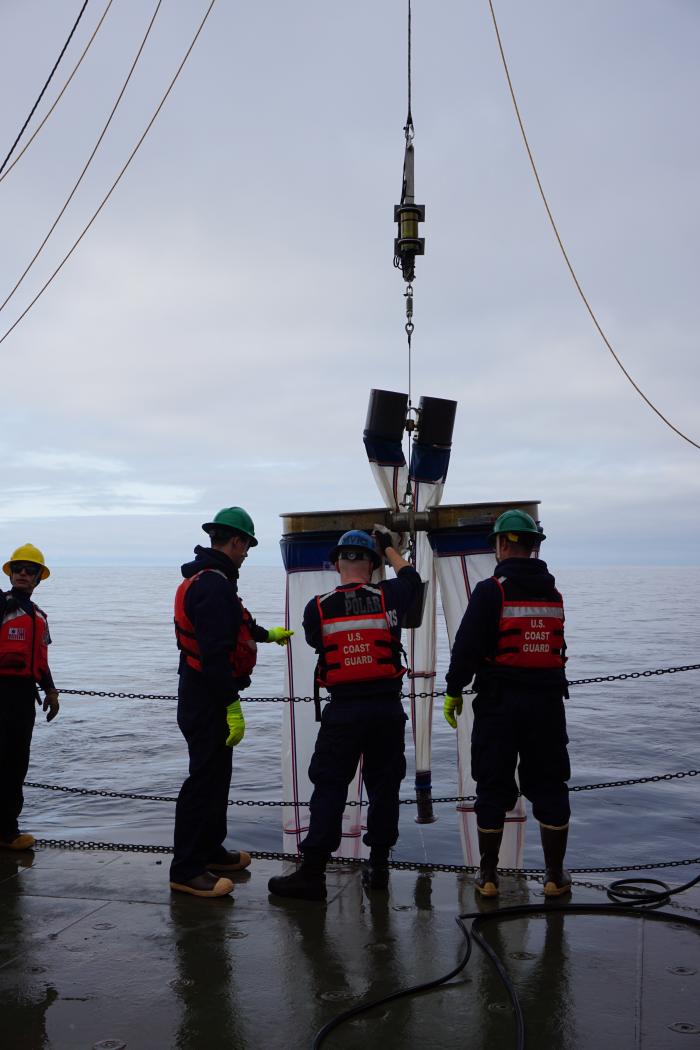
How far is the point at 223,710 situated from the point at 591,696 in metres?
16.0

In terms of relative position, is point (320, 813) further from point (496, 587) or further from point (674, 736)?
point (674, 736)

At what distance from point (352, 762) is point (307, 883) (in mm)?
663

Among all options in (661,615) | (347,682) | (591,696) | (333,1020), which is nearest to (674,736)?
(591,696)

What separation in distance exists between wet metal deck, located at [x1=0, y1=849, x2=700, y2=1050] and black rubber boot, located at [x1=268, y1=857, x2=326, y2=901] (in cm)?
8

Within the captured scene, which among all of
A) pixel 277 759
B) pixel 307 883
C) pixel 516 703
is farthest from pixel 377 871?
pixel 277 759

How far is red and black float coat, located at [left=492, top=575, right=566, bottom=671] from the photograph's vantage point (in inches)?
181

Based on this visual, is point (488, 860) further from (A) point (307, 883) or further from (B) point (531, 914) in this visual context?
(A) point (307, 883)

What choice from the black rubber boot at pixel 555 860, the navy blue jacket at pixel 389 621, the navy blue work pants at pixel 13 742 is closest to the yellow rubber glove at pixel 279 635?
the navy blue jacket at pixel 389 621

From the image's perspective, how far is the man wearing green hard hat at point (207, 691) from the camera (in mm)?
4523

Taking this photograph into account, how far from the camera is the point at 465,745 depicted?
594 cm

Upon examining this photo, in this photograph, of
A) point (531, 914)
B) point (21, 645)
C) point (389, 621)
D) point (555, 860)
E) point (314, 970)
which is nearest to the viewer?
point (314, 970)

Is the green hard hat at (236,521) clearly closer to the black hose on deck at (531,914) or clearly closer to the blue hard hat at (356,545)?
the blue hard hat at (356,545)

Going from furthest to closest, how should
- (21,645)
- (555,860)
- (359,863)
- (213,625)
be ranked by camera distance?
(21,645), (359,863), (555,860), (213,625)

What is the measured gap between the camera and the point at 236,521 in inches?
191
